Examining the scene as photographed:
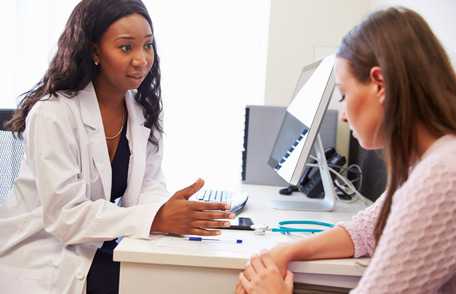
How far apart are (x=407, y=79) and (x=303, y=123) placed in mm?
679

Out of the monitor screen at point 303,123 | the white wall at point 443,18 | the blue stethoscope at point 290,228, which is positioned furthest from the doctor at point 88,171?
the white wall at point 443,18

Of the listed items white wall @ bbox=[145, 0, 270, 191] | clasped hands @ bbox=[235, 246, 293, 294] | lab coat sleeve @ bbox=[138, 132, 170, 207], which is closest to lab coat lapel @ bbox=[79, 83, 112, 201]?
lab coat sleeve @ bbox=[138, 132, 170, 207]

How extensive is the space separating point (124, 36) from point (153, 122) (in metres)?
0.31

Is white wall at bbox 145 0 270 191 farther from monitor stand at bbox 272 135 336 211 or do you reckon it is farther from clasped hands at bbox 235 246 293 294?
clasped hands at bbox 235 246 293 294

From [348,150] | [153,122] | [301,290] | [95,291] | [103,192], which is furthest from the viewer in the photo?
[348,150]

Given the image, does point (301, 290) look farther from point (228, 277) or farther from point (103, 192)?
point (103, 192)

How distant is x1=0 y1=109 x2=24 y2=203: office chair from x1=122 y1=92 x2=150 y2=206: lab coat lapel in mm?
316

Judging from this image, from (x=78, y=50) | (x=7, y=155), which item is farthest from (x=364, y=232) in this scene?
(x=7, y=155)

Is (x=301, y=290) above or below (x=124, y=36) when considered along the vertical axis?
below

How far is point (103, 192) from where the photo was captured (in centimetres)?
125

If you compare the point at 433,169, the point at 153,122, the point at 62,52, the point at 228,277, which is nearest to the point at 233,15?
the point at 153,122

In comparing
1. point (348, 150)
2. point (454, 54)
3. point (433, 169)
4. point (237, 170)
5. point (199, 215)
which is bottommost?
point (237, 170)

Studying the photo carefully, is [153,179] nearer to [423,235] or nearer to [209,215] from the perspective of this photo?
[209,215]

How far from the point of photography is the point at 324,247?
920 millimetres
